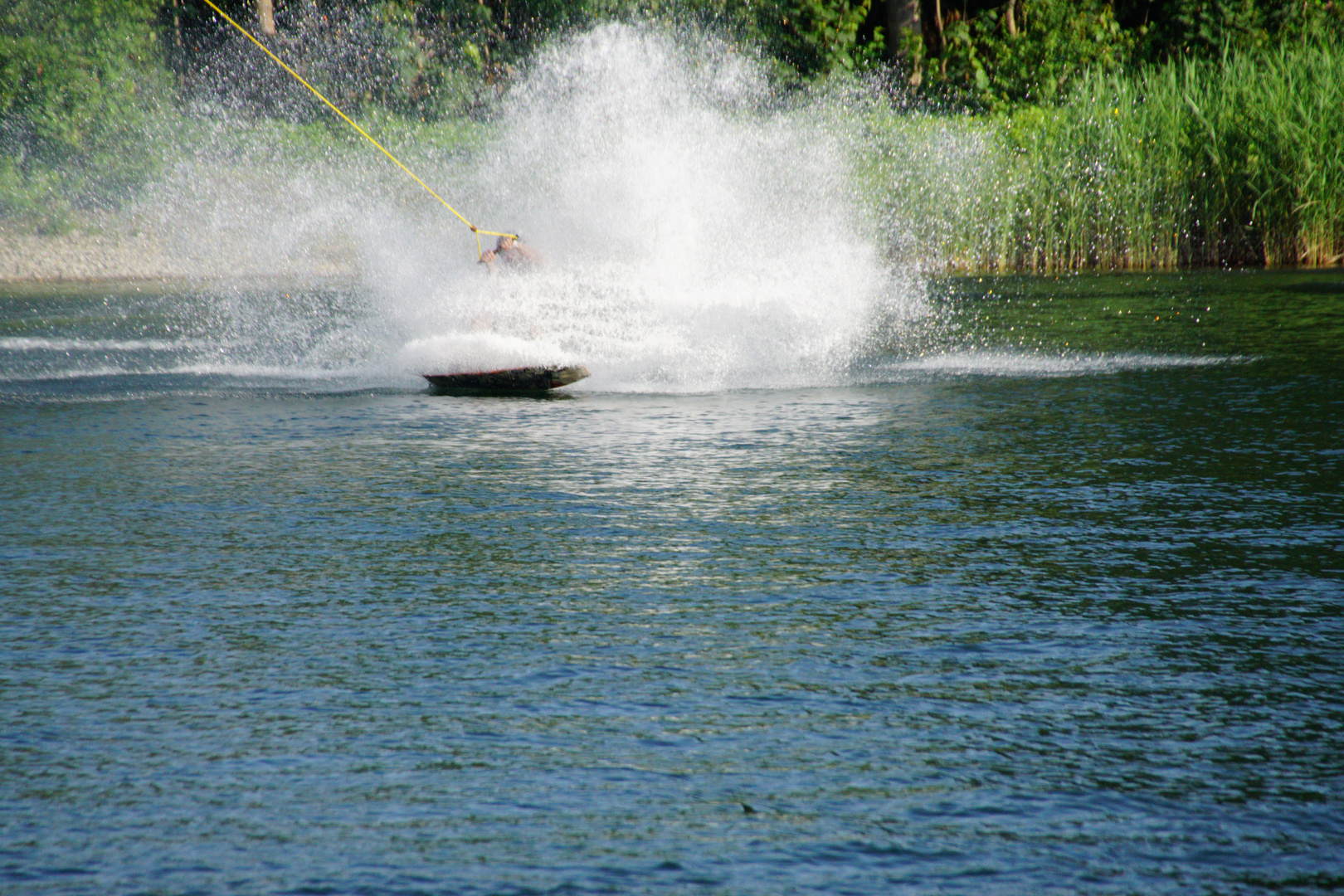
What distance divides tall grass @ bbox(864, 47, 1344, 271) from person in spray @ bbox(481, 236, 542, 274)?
10908 mm

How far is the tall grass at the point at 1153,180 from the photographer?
20.2 metres

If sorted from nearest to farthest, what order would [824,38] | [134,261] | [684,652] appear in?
1. [684,652]
2. [134,261]
3. [824,38]

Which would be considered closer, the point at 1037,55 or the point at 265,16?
the point at 1037,55

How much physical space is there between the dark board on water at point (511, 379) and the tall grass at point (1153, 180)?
11690 millimetres

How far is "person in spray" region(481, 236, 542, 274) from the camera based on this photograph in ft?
39.8

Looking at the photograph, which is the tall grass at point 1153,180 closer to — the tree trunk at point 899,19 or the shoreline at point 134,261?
the tree trunk at point 899,19

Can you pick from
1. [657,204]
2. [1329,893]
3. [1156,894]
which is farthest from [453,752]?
[657,204]

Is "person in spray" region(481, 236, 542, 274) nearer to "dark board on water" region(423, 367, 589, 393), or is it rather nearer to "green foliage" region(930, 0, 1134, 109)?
"dark board on water" region(423, 367, 589, 393)

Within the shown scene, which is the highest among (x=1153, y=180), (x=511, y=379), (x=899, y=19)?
(x=899, y=19)

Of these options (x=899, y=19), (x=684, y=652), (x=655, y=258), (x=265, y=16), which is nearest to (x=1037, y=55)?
(x=899, y=19)

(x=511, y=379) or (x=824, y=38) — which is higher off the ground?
(x=824, y=38)

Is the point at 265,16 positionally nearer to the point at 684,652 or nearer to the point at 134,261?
the point at 134,261

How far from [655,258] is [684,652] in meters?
9.54

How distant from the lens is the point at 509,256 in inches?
480
